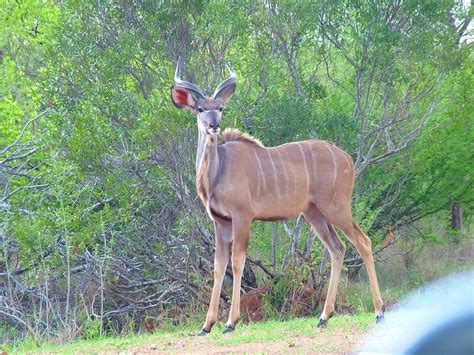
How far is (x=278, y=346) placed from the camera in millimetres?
4906

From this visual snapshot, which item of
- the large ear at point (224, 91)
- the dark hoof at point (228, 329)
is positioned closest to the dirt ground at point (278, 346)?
the dark hoof at point (228, 329)

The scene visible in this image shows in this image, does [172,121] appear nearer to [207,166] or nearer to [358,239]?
[207,166]

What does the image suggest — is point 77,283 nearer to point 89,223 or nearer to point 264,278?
point 89,223

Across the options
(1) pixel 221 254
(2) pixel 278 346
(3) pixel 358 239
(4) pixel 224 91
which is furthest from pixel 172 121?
(2) pixel 278 346

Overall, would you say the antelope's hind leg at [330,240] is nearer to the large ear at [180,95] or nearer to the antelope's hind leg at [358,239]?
the antelope's hind leg at [358,239]

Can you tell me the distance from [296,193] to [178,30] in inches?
106

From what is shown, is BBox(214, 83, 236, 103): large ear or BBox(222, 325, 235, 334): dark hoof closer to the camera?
BBox(222, 325, 235, 334): dark hoof

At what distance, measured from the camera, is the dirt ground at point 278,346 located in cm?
470

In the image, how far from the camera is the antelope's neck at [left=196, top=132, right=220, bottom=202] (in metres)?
Result: 6.06

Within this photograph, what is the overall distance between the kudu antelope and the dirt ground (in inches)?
22.9


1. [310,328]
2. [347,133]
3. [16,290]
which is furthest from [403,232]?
[310,328]

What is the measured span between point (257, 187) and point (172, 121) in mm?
1554

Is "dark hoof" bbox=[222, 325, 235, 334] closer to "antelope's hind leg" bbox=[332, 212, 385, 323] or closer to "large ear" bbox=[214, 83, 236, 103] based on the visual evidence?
"antelope's hind leg" bbox=[332, 212, 385, 323]

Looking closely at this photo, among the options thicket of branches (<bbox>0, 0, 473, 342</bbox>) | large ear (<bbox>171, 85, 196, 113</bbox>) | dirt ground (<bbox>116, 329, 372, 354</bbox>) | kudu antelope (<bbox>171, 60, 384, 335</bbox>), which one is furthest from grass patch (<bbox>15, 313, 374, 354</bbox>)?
thicket of branches (<bbox>0, 0, 473, 342</bbox>)
